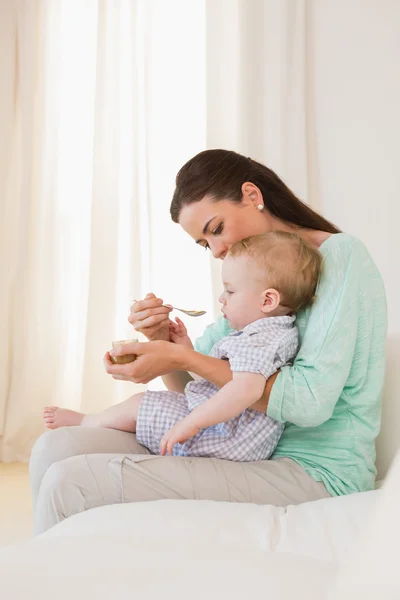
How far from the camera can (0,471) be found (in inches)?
147

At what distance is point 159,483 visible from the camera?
1.42 m

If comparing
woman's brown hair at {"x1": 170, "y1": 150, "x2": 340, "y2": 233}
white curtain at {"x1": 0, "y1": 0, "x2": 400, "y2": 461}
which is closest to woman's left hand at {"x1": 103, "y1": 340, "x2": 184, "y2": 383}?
woman's brown hair at {"x1": 170, "y1": 150, "x2": 340, "y2": 233}

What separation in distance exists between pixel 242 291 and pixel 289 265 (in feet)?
0.40

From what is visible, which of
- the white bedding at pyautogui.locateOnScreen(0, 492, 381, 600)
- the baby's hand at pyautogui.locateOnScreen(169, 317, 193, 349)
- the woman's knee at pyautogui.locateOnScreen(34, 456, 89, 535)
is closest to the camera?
the white bedding at pyautogui.locateOnScreen(0, 492, 381, 600)

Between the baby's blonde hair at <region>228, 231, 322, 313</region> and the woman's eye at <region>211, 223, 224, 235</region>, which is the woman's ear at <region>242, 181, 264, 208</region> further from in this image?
the baby's blonde hair at <region>228, 231, 322, 313</region>

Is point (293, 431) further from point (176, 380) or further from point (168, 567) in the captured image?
point (168, 567)

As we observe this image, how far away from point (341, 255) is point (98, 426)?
0.73 metres

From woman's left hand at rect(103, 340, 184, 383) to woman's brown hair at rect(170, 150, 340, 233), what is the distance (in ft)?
1.42

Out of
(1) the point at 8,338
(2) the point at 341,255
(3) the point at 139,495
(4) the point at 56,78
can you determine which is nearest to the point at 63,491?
(3) the point at 139,495

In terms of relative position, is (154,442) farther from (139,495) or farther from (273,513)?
(273,513)

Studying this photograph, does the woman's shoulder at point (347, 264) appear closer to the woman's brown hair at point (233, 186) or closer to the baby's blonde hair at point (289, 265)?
the baby's blonde hair at point (289, 265)

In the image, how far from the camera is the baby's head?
1591 millimetres

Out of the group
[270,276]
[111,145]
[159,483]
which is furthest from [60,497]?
[111,145]

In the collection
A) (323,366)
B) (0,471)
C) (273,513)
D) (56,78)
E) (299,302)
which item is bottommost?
(0,471)
